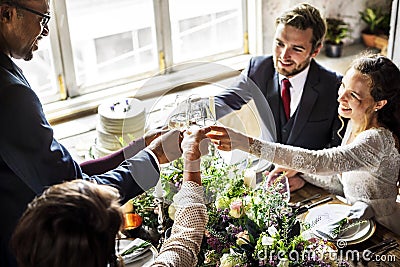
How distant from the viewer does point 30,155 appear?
1261 mm

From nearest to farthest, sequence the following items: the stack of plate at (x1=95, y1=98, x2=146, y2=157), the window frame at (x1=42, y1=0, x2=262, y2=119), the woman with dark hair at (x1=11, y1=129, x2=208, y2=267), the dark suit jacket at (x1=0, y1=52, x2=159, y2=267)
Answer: the woman with dark hair at (x1=11, y1=129, x2=208, y2=267)
the dark suit jacket at (x1=0, y1=52, x2=159, y2=267)
the stack of plate at (x1=95, y1=98, x2=146, y2=157)
the window frame at (x1=42, y1=0, x2=262, y2=119)

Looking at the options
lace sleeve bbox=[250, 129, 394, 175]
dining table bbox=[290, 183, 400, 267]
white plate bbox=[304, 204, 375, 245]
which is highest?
lace sleeve bbox=[250, 129, 394, 175]

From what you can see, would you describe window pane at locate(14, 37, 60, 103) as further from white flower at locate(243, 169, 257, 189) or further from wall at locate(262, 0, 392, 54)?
white flower at locate(243, 169, 257, 189)

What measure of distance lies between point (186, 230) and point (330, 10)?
2225 millimetres

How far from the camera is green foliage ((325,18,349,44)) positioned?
10.6 ft

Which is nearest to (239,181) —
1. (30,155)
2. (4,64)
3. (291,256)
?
(291,256)

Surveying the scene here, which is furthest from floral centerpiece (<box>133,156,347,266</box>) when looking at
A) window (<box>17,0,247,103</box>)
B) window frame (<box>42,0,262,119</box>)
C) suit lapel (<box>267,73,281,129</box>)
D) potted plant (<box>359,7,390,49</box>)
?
potted plant (<box>359,7,390,49</box>)

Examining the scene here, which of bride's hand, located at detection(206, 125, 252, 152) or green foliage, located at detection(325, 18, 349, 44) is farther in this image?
green foliage, located at detection(325, 18, 349, 44)

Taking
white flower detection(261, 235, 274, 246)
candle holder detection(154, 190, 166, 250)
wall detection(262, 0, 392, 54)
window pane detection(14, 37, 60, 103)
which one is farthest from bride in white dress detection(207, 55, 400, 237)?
window pane detection(14, 37, 60, 103)

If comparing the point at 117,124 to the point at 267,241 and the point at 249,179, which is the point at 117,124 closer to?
→ the point at 249,179

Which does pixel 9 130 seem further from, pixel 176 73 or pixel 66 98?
pixel 176 73

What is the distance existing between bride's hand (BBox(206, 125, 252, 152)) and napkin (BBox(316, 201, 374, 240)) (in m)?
0.35

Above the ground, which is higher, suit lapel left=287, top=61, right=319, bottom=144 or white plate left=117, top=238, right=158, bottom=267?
suit lapel left=287, top=61, right=319, bottom=144

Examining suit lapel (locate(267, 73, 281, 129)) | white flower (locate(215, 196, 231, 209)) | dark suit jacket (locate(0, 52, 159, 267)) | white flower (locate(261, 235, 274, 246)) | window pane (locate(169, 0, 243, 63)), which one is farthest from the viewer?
window pane (locate(169, 0, 243, 63))
